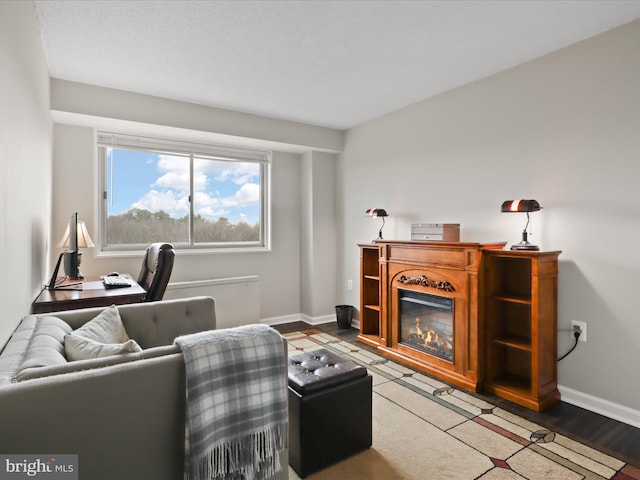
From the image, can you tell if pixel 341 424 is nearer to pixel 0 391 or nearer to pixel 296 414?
pixel 296 414

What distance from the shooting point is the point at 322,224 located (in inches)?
190

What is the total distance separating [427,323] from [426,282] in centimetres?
38

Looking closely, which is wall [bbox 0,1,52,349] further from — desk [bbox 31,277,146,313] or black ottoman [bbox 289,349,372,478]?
black ottoman [bbox 289,349,372,478]

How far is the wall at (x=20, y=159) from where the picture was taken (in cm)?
151

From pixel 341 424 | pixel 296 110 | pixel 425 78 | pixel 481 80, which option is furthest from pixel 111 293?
pixel 481 80

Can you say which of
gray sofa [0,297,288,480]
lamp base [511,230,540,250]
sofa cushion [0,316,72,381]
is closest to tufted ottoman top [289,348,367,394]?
gray sofa [0,297,288,480]

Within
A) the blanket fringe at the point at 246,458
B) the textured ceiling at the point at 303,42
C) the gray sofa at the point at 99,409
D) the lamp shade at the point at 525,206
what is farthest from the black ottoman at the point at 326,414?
the textured ceiling at the point at 303,42

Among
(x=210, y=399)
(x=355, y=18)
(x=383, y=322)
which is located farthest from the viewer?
(x=383, y=322)

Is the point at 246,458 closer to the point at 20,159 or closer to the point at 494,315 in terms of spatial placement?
the point at 20,159

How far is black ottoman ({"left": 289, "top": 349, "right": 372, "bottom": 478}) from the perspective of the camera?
184 cm

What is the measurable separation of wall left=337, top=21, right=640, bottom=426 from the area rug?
2.16 ft

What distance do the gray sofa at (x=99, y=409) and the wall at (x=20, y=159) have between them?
1.51ft

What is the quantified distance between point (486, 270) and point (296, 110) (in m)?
2.56

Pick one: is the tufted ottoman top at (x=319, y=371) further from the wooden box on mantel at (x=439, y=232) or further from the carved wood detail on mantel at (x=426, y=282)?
the wooden box on mantel at (x=439, y=232)
